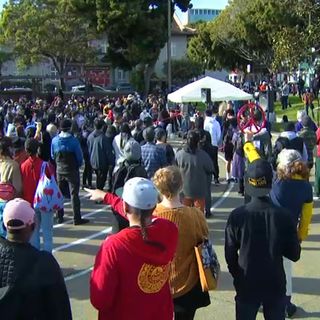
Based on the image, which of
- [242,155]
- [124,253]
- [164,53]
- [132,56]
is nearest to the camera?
[124,253]

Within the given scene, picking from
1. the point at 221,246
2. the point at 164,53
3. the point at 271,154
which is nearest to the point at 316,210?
the point at 271,154

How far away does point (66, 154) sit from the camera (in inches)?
423

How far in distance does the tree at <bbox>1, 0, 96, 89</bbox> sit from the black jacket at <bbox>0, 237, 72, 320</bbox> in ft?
155

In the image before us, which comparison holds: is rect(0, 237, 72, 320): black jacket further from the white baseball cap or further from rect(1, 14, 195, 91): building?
rect(1, 14, 195, 91): building

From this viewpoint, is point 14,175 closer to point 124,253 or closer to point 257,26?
point 124,253

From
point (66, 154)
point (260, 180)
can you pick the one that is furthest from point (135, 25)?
point (260, 180)

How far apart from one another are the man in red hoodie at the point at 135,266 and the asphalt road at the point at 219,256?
270 cm

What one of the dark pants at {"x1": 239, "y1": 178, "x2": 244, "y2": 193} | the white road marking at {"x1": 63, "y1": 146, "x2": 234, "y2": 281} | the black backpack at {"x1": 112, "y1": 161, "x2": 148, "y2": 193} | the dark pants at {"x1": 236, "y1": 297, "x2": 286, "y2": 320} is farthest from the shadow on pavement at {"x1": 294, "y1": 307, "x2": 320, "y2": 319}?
the dark pants at {"x1": 239, "y1": 178, "x2": 244, "y2": 193}

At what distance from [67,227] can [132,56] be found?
114ft

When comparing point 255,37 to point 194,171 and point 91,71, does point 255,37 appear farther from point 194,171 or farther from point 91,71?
point 194,171

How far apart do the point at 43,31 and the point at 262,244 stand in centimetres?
4841

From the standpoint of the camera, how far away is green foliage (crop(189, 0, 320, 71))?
25938mm

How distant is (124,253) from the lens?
3.62 meters

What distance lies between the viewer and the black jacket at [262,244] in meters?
4.55
